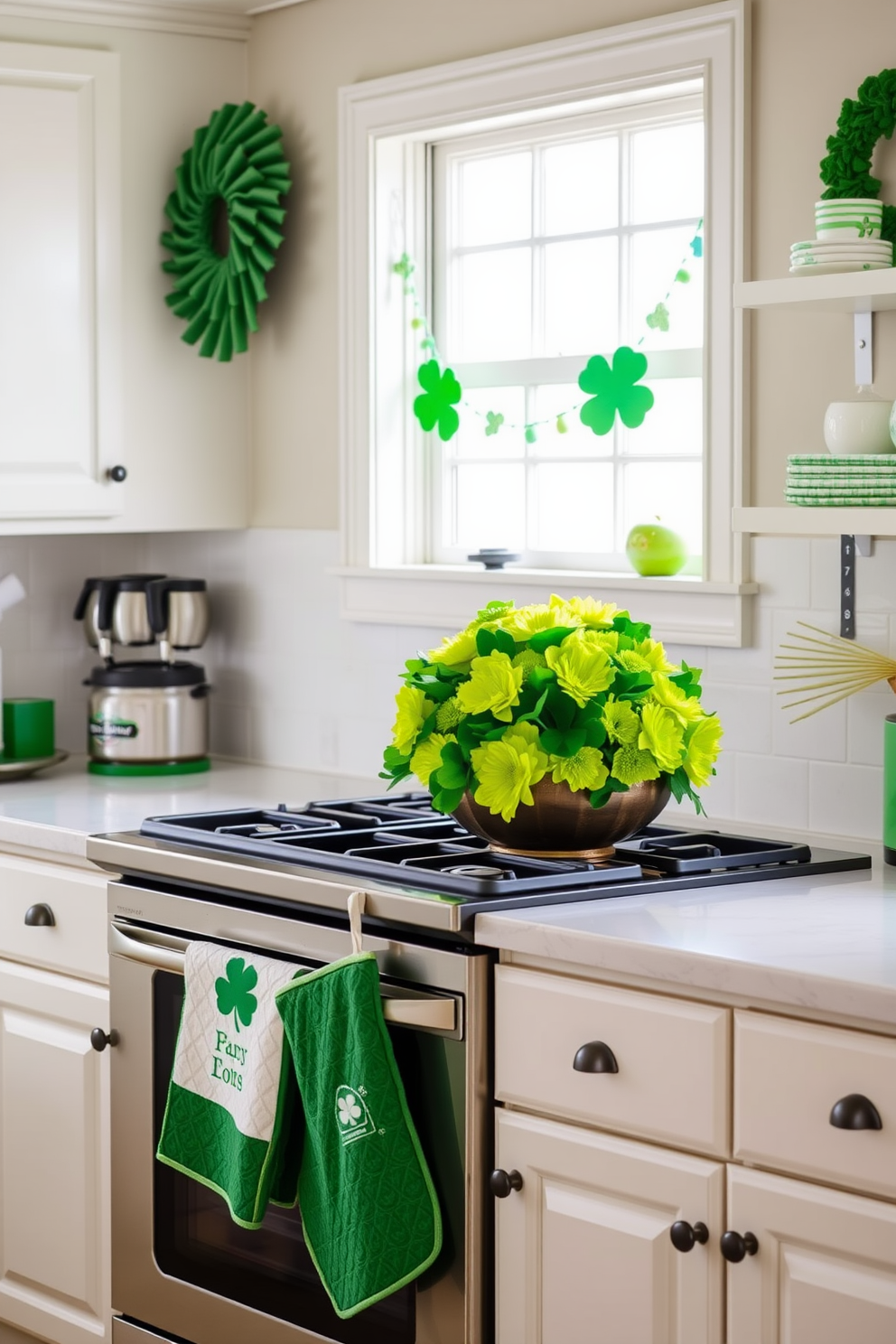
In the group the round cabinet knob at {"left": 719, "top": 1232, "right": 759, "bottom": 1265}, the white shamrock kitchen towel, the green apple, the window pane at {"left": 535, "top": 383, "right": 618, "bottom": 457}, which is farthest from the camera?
the window pane at {"left": 535, "top": 383, "right": 618, "bottom": 457}

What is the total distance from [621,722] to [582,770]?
86 millimetres

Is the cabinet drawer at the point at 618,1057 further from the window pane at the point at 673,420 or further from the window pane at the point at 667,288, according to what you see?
the window pane at the point at 667,288

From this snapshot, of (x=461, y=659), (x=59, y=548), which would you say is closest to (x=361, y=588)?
(x=59, y=548)

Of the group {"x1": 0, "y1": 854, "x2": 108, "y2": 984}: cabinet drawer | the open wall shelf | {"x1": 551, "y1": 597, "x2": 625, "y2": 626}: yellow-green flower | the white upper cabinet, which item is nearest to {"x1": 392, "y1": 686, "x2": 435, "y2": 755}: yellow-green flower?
{"x1": 551, "y1": 597, "x2": 625, "y2": 626}: yellow-green flower

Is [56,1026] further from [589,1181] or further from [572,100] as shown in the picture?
[572,100]

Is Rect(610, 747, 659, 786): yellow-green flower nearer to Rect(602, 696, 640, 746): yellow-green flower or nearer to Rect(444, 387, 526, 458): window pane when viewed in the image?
Rect(602, 696, 640, 746): yellow-green flower

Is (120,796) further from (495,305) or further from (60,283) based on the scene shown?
(495,305)

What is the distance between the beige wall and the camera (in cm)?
264

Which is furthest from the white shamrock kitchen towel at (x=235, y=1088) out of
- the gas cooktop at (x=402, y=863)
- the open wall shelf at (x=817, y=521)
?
the open wall shelf at (x=817, y=521)

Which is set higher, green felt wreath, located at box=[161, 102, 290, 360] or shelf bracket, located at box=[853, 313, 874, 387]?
green felt wreath, located at box=[161, 102, 290, 360]

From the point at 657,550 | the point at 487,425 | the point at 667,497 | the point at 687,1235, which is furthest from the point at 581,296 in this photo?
the point at 687,1235

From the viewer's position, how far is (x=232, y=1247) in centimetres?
252

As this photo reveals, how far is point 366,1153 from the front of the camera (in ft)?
7.14

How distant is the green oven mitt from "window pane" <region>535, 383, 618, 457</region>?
131 cm
